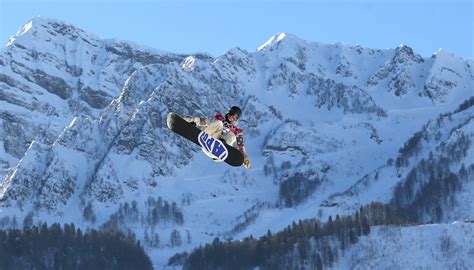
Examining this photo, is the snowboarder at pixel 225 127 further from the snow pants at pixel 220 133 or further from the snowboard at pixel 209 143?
the snowboard at pixel 209 143

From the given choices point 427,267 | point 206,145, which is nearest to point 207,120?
point 206,145

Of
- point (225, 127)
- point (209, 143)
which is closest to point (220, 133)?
point (225, 127)

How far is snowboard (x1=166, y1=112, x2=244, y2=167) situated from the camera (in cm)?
4953

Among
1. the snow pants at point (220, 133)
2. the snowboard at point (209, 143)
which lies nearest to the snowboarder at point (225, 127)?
the snow pants at point (220, 133)

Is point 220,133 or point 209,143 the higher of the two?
point 220,133

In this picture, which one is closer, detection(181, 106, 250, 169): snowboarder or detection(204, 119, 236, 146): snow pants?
detection(181, 106, 250, 169): snowboarder

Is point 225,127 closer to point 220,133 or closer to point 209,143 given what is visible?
point 220,133

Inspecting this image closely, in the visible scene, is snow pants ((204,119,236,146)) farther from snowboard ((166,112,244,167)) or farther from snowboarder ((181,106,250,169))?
snowboard ((166,112,244,167))

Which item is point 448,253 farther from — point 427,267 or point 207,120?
point 207,120

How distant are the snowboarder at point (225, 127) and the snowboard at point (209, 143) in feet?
0.81

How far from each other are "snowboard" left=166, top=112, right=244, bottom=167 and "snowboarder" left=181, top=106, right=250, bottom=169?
9.8 inches

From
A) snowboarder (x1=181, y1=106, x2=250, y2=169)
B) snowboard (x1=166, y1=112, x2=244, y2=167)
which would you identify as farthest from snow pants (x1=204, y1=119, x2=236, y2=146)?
snowboard (x1=166, y1=112, x2=244, y2=167)

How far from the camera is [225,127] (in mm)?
49781

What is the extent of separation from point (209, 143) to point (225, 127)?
1.05 meters
